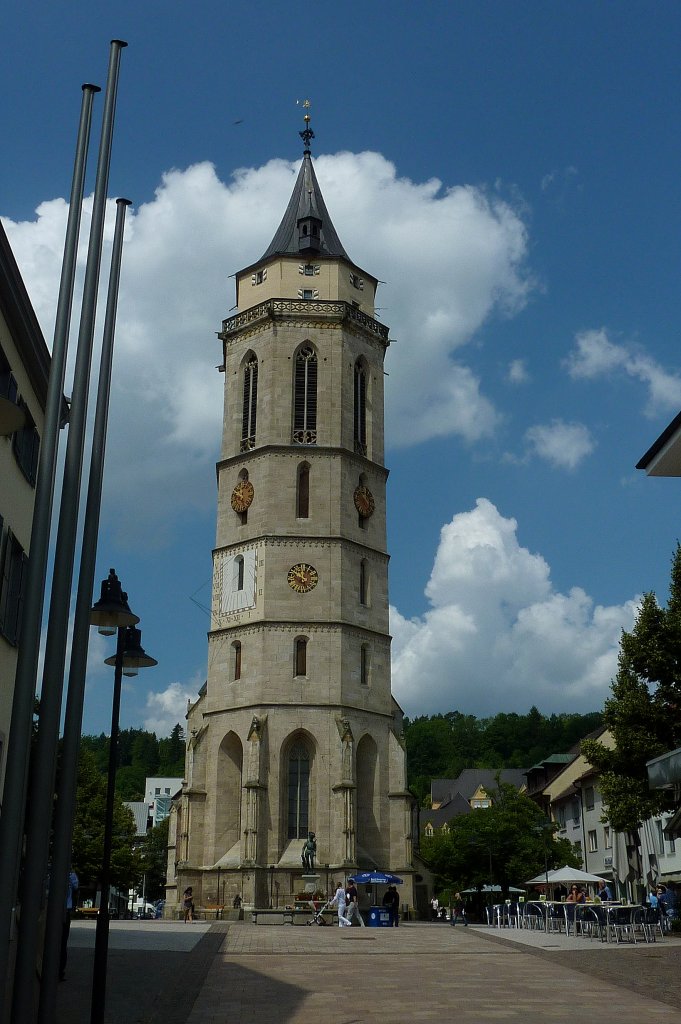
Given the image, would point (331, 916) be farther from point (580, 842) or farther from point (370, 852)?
point (580, 842)

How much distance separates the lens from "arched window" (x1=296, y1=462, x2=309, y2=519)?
5326 cm

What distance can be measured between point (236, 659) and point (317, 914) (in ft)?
45.1

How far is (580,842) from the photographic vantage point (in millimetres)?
67000

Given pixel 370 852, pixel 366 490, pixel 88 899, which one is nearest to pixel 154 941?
pixel 370 852

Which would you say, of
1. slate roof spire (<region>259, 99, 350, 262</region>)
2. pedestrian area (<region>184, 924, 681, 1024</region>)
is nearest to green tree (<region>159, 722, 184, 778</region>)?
slate roof spire (<region>259, 99, 350, 262</region>)

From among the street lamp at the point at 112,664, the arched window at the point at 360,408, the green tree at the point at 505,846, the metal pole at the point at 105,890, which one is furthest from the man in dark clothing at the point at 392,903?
the metal pole at the point at 105,890

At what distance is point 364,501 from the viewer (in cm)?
5466

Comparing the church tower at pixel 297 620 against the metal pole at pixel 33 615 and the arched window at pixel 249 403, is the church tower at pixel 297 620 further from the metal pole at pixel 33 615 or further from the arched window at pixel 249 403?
the metal pole at pixel 33 615

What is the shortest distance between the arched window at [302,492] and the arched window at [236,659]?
21.9 ft

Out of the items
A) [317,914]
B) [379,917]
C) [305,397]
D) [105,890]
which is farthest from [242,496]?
[105,890]

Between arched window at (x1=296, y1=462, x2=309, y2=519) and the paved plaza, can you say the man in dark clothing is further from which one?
arched window at (x1=296, y1=462, x2=309, y2=519)

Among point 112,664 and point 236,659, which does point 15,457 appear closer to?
point 112,664

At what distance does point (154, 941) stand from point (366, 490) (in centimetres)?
3081

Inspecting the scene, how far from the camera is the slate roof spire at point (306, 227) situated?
6091 centimetres
